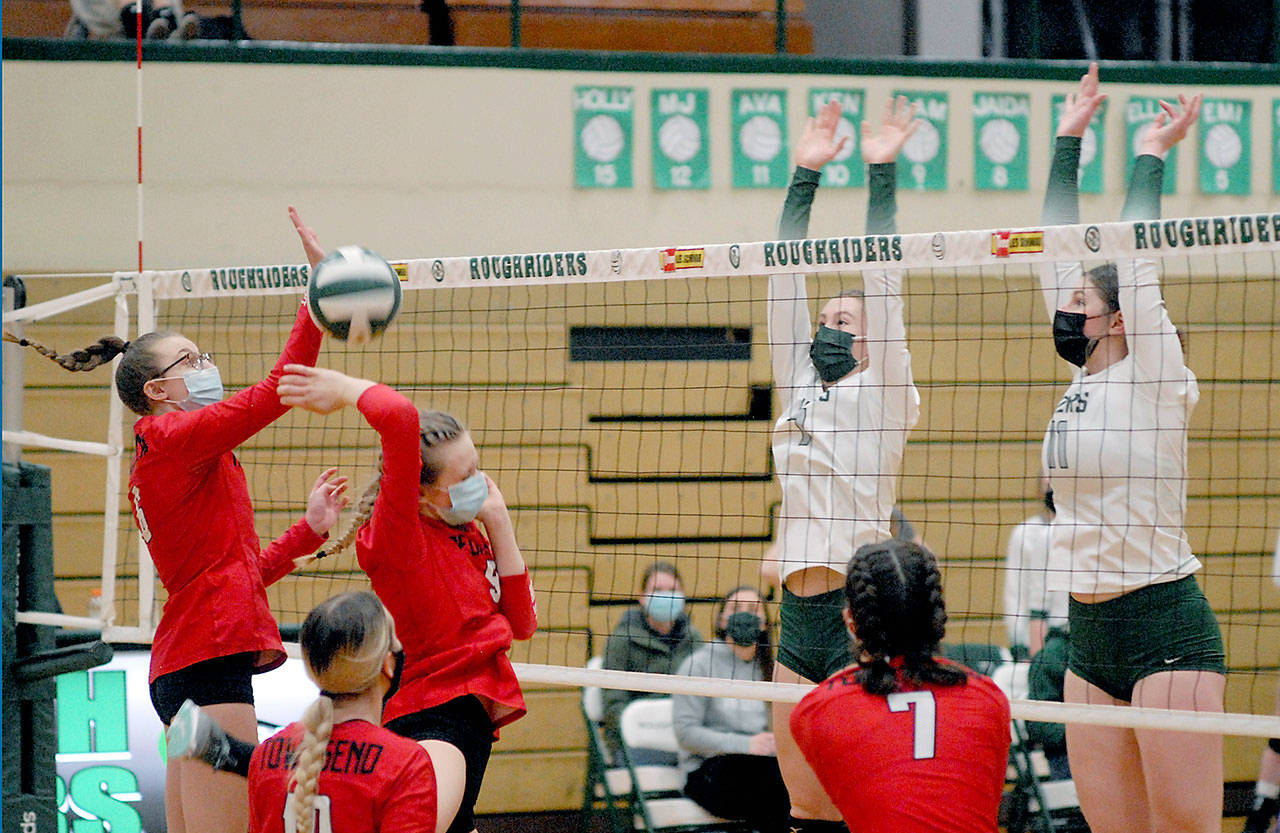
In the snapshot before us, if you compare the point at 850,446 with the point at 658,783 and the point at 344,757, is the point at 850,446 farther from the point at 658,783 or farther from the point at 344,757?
the point at 658,783

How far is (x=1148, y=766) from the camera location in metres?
3.35

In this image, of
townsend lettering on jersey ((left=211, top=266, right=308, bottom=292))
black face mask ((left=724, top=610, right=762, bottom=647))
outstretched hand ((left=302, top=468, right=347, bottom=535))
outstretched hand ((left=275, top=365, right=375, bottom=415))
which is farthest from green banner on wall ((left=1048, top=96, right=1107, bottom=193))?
outstretched hand ((left=275, top=365, right=375, bottom=415))

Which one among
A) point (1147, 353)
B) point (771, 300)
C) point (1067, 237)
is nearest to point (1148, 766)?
point (1147, 353)

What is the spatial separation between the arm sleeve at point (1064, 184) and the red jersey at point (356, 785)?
2.41 meters

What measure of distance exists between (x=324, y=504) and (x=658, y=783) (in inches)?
132

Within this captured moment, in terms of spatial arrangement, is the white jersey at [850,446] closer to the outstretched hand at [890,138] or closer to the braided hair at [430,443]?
the outstretched hand at [890,138]

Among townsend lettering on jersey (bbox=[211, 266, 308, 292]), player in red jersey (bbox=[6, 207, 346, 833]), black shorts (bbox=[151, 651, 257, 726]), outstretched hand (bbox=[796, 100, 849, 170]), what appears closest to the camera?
player in red jersey (bbox=[6, 207, 346, 833])

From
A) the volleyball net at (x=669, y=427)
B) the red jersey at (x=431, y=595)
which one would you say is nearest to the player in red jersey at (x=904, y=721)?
the red jersey at (x=431, y=595)

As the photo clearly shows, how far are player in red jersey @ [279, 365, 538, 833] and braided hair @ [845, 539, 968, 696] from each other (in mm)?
896

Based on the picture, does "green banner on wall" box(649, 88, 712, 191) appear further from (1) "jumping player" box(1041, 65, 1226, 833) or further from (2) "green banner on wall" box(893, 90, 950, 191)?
(1) "jumping player" box(1041, 65, 1226, 833)

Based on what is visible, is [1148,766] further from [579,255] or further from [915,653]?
[579,255]

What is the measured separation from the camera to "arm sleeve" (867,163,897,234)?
3.85 m

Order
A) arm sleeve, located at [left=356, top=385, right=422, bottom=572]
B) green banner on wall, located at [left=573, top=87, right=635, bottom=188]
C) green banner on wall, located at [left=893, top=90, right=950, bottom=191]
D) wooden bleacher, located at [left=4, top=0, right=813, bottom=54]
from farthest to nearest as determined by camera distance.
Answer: wooden bleacher, located at [left=4, top=0, right=813, bottom=54] → green banner on wall, located at [left=893, top=90, right=950, bottom=191] → green banner on wall, located at [left=573, top=87, right=635, bottom=188] → arm sleeve, located at [left=356, top=385, right=422, bottom=572]

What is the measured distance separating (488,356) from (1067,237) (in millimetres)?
4145
